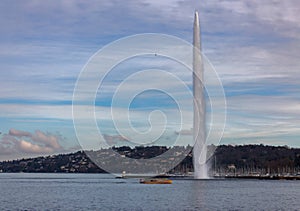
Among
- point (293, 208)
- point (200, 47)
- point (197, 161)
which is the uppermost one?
point (200, 47)

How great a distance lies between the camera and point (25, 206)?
254 ft

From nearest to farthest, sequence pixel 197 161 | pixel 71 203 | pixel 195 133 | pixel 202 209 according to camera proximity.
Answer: pixel 202 209 → pixel 71 203 → pixel 195 133 → pixel 197 161

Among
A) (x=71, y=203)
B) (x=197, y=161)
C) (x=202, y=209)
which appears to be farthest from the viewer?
(x=197, y=161)

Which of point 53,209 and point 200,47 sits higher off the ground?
point 200,47

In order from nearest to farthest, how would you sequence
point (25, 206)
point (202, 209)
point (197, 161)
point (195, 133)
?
point (202, 209)
point (25, 206)
point (195, 133)
point (197, 161)

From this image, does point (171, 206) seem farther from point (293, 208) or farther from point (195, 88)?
point (195, 88)

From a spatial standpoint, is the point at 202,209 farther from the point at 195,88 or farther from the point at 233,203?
the point at 195,88

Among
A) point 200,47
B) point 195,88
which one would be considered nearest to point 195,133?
point 195,88

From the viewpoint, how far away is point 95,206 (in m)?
77.7

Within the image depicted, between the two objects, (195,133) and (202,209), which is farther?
(195,133)

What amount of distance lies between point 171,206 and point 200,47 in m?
71.6

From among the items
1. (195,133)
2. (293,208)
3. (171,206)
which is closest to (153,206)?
(171,206)

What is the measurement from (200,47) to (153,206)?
237 ft

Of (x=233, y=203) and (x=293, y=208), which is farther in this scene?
(x=233, y=203)
